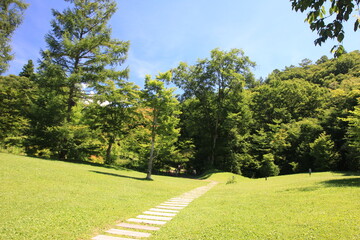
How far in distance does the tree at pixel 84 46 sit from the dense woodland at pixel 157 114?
95mm

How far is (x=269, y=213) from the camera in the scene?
676 cm

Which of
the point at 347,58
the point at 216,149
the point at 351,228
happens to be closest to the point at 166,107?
the point at 351,228

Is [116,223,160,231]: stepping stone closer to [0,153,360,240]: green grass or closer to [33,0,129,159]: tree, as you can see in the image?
[0,153,360,240]: green grass

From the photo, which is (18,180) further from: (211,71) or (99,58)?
(211,71)

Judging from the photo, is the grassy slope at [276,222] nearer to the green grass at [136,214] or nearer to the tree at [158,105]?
the green grass at [136,214]

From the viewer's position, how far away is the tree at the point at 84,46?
19609 millimetres

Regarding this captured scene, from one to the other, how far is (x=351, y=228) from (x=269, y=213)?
2.34 meters

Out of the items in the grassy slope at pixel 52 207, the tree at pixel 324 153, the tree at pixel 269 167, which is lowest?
the grassy slope at pixel 52 207

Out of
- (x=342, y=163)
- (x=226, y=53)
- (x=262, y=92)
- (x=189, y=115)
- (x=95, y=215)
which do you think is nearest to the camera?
(x=95, y=215)

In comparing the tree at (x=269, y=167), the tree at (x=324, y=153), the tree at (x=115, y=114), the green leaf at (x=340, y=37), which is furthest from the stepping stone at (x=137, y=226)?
the tree at (x=269, y=167)

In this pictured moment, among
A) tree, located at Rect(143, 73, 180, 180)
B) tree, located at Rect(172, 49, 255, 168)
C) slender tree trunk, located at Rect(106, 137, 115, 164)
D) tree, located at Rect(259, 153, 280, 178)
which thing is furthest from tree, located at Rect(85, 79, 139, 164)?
tree, located at Rect(259, 153, 280, 178)

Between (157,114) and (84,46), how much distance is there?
31.2 feet

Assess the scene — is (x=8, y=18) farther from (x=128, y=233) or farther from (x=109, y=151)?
(x=128, y=233)

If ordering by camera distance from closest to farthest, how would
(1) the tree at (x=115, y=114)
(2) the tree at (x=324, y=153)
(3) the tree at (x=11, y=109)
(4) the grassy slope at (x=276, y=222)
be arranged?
(4) the grassy slope at (x=276, y=222), (1) the tree at (x=115, y=114), (3) the tree at (x=11, y=109), (2) the tree at (x=324, y=153)
